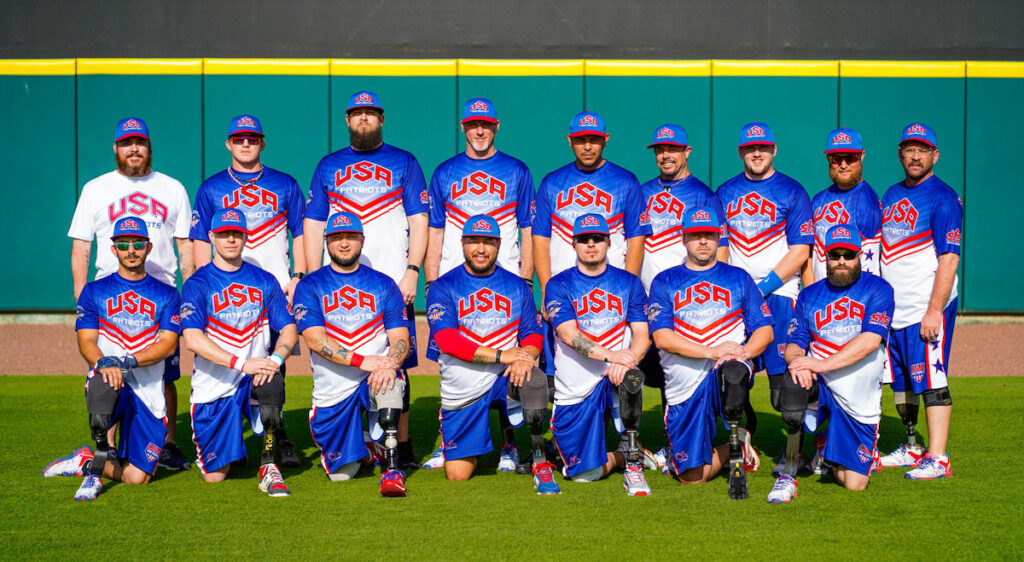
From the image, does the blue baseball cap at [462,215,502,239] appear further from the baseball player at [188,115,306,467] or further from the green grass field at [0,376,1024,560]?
the green grass field at [0,376,1024,560]

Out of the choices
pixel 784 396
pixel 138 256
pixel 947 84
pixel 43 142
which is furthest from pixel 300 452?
pixel 947 84

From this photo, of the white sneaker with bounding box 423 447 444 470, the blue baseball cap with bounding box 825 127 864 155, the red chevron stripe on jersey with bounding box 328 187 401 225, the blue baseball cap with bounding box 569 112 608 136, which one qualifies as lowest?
the white sneaker with bounding box 423 447 444 470

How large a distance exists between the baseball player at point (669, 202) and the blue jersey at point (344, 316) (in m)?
1.92

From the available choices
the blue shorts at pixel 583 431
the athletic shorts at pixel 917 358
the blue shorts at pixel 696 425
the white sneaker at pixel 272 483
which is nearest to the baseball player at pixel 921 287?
the athletic shorts at pixel 917 358

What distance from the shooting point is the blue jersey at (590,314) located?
6359 mm

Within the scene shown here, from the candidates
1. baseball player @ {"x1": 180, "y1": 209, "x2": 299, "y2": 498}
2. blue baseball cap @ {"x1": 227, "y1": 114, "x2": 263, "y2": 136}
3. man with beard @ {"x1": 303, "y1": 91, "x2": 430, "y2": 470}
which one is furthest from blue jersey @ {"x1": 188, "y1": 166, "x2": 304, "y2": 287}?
baseball player @ {"x1": 180, "y1": 209, "x2": 299, "y2": 498}

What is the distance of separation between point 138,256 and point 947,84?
12309 mm

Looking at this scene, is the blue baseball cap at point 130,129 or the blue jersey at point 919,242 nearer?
the blue jersey at point 919,242

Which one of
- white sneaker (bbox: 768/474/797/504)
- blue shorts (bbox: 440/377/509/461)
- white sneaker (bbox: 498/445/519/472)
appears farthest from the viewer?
white sneaker (bbox: 498/445/519/472)

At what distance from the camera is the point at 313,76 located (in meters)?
14.3

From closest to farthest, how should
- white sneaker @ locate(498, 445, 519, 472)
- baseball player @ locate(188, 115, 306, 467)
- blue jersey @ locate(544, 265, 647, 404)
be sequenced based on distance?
blue jersey @ locate(544, 265, 647, 404) → white sneaker @ locate(498, 445, 519, 472) → baseball player @ locate(188, 115, 306, 467)

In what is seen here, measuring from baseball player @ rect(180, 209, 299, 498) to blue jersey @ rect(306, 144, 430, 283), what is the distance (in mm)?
726

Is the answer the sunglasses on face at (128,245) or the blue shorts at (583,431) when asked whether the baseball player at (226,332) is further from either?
the blue shorts at (583,431)

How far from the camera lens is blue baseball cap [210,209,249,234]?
20.7 ft
